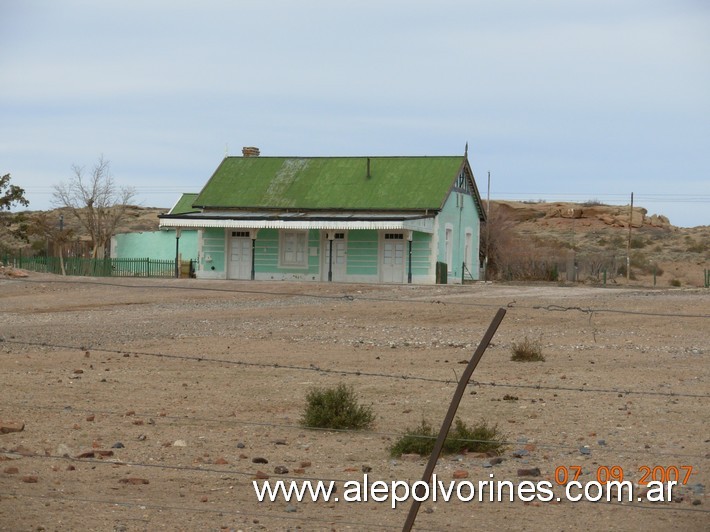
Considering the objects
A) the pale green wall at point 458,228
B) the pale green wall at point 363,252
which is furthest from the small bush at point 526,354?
the pale green wall at point 458,228

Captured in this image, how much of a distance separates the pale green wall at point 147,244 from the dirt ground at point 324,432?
30.5m

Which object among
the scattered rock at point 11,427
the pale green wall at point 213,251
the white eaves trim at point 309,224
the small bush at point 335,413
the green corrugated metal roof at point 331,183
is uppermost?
the green corrugated metal roof at point 331,183

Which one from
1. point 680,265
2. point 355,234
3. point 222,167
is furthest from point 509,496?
point 680,265

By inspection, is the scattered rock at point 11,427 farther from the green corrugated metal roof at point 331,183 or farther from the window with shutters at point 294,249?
the green corrugated metal roof at point 331,183

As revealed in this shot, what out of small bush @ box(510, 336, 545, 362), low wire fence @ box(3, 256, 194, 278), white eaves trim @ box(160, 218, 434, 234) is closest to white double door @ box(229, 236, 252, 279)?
white eaves trim @ box(160, 218, 434, 234)

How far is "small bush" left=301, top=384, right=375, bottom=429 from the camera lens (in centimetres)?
1142

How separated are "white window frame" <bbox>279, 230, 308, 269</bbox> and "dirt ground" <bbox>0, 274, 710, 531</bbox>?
17184 millimetres

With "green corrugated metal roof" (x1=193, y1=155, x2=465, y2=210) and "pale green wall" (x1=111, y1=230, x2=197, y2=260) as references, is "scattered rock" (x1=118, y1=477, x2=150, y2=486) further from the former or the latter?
"pale green wall" (x1=111, y1=230, x2=197, y2=260)

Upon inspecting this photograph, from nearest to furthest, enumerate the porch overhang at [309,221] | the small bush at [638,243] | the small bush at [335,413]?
the small bush at [335,413] → the porch overhang at [309,221] → the small bush at [638,243]

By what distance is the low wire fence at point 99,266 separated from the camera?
152ft

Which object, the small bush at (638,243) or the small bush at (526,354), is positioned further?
the small bush at (638,243)

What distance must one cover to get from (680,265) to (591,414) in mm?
55461

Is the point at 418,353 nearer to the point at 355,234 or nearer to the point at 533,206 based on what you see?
the point at 355,234

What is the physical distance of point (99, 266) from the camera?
46.8 metres
